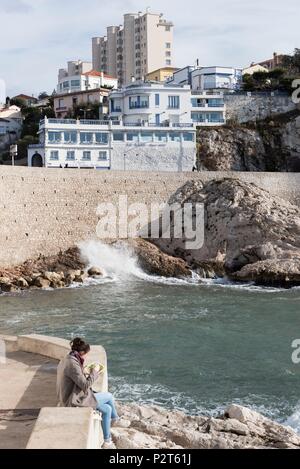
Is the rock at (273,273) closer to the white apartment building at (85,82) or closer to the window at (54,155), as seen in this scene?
the window at (54,155)

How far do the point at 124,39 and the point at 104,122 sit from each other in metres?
52.8

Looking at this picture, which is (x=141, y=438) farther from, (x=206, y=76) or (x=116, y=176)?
(x=206, y=76)

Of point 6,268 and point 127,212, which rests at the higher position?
point 127,212

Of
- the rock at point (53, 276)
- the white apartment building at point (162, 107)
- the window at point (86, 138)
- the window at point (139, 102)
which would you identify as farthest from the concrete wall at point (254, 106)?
the rock at point (53, 276)

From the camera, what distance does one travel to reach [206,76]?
58531mm

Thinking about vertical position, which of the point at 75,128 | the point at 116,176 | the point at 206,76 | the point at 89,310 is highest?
the point at 206,76

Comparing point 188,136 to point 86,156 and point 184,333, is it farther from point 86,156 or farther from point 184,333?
point 184,333

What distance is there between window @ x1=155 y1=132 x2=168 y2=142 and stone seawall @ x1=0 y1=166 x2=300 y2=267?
30.9 feet

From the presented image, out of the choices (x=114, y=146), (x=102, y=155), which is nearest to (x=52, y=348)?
(x=102, y=155)

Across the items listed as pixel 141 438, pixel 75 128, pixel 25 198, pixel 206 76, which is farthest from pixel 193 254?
pixel 206 76

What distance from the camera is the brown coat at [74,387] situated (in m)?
6.93

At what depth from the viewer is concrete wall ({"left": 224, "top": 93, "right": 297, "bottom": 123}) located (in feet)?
171

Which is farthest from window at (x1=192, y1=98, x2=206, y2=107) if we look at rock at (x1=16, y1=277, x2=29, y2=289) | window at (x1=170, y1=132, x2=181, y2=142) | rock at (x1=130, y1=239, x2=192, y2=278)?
rock at (x1=16, y1=277, x2=29, y2=289)

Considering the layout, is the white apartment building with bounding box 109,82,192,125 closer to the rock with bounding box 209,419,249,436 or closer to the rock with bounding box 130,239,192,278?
the rock with bounding box 130,239,192,278
